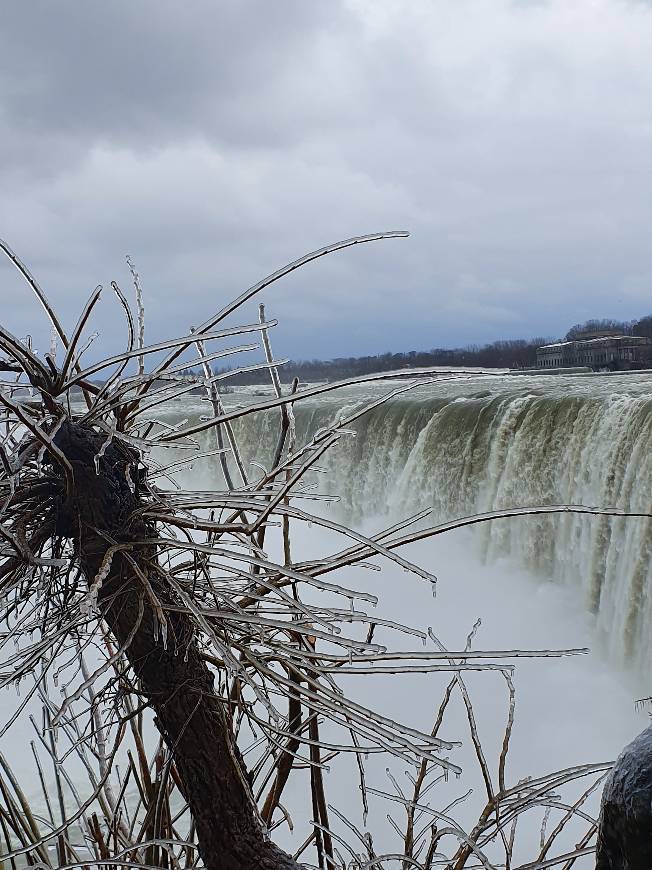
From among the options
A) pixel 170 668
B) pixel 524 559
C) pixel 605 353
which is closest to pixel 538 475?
pixel 524 559

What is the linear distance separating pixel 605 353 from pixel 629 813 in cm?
1521

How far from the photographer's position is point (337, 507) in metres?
12.2

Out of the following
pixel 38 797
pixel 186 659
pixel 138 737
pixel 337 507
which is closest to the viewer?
pixel 186 659

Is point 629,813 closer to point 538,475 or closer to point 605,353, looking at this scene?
point 538,475

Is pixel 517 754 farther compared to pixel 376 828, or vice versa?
pixel 517 754

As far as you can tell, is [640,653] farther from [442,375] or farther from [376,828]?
[442,375]

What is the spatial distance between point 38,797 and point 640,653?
545cm

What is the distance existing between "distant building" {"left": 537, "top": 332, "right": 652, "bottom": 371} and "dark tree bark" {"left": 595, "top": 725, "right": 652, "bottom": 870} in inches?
581

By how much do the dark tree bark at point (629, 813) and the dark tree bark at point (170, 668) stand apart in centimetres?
33

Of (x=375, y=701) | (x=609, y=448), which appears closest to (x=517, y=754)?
(x=375, y=701)

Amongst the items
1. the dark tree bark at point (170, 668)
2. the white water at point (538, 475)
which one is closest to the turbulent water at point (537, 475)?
the white water at point (538, 475)

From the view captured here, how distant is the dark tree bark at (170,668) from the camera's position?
83 centimetres

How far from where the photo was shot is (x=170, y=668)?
0.86 m

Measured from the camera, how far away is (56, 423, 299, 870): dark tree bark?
2.72 feet
